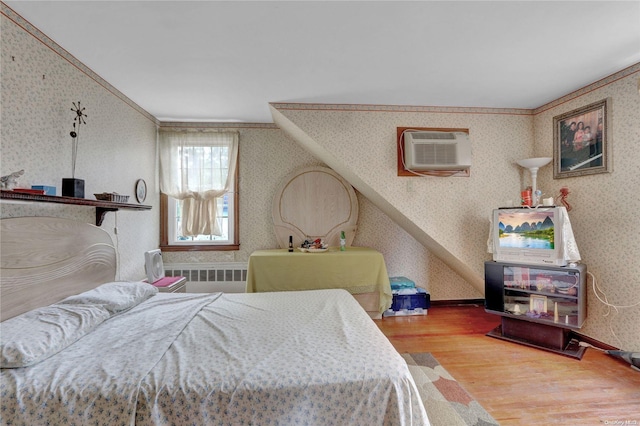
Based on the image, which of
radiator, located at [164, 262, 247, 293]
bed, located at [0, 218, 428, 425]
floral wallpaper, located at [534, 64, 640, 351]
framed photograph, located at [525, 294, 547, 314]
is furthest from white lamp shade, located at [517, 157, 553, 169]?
radiator, located at [164, 262, 247, 293]

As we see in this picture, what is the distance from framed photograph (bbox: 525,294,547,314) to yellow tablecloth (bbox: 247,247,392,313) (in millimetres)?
1350

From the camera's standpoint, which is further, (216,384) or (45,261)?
(45,261)

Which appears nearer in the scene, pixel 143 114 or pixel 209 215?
pixel 143 114

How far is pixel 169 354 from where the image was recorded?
1361 mm

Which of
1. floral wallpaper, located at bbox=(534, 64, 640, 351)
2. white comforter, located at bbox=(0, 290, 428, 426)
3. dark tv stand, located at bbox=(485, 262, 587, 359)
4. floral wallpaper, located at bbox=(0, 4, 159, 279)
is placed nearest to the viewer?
white comforter, located at bbox=(0, 290, 428, 426)

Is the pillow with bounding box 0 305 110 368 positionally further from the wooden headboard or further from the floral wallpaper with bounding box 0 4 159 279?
the floral wallpaper with bounding box 0 4 159 279

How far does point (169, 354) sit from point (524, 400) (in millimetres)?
2265

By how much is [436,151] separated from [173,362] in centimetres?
306

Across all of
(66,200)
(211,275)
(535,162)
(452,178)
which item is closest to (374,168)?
(452,178)

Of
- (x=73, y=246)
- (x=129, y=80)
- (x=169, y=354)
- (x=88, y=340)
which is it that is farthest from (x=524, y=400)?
(x=129, y=80)

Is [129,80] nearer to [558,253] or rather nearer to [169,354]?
[169,354]

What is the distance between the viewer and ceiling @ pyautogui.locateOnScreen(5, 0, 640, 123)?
1.72 meters

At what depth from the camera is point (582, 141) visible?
280 cm

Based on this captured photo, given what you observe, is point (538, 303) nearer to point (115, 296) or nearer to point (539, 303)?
point (539, 303)
